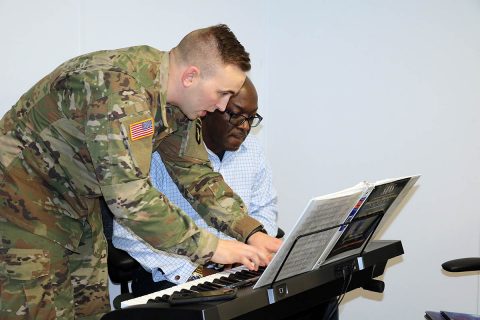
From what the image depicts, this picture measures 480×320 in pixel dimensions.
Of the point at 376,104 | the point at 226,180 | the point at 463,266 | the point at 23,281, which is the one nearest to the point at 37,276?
the point at 23,281

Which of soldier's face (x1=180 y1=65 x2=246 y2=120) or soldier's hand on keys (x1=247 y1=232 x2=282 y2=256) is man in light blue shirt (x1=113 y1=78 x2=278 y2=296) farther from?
soldier's face (x1=180 y1=65 x2=246 y2=120)

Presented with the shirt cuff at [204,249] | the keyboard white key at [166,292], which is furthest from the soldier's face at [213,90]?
the keyboard white key at [166,292]

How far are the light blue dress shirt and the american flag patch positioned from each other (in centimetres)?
75

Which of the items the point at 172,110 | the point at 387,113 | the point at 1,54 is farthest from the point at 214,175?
the point at 387,113

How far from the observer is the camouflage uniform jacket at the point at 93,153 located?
5.49ft

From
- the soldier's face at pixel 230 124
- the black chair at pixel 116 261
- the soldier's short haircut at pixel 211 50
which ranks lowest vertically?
the black chair at pixel 116 261

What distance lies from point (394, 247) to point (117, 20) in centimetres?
147

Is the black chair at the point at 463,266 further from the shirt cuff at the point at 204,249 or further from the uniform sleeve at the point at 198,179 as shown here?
the shirt cuff at the point at 204,249

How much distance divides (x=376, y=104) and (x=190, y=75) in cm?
174

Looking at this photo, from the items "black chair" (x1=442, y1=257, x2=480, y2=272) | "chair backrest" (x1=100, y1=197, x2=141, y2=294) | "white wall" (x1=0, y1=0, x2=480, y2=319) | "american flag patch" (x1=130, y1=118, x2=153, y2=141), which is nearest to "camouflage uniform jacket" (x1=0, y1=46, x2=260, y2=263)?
"american flag patch" (x1=130, y1=118, x2=153, y2=141)

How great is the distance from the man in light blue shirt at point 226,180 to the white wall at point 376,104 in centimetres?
60

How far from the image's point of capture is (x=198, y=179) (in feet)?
7.42

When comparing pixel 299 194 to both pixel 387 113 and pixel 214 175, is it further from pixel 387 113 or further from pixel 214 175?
pixel 214 175

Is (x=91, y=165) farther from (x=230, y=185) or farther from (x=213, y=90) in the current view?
(x=230, y=185)
